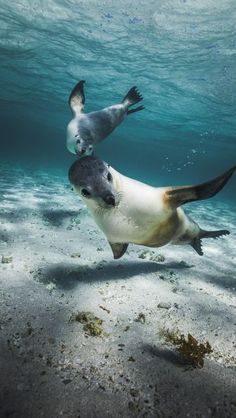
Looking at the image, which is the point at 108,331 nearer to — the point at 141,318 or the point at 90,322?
the point at 90,322

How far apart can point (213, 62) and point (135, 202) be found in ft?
57.1

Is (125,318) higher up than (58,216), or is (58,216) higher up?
(125,318)

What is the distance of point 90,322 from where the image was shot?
148 inches

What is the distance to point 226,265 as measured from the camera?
25.3 ft

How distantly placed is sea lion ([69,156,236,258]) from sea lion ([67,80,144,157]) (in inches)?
72.8

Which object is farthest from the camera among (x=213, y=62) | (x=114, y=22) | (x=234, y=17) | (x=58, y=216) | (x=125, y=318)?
(x=213, y=62)

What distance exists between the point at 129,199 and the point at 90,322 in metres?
1.65

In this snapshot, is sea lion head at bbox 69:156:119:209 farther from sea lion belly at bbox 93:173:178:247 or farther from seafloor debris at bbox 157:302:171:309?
seafloor debris at bbox 157:302:171:309

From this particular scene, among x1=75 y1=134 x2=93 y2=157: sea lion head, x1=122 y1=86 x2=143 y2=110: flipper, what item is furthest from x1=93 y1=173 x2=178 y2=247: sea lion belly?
x1=122 y1=86 x2=143 y2=110: flipper

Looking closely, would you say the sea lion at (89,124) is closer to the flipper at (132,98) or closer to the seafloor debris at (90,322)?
the flipper at (132,98)

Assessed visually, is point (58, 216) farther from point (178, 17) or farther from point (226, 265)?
point (178, 17)

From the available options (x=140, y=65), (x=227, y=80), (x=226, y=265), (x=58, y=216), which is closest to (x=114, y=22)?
(x=140, y=65)

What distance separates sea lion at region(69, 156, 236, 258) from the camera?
2580mm

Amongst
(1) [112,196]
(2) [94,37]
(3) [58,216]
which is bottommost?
Answer: (3) [58,216]
